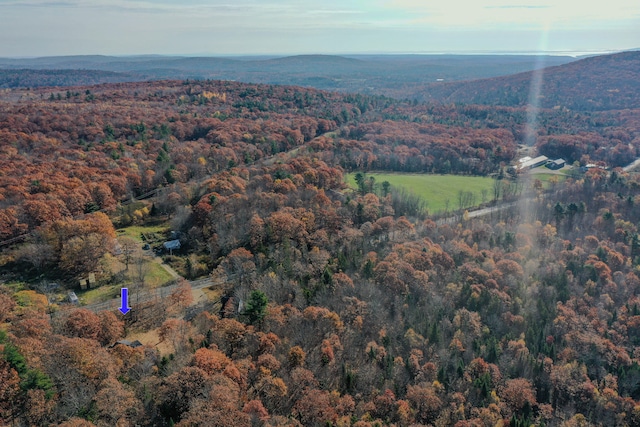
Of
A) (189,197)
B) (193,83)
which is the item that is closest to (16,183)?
(189,197)

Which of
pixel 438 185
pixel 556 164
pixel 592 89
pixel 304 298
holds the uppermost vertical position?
pixel 592 89

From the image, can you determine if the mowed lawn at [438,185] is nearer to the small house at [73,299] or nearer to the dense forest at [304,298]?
the dense forest at [304,298]

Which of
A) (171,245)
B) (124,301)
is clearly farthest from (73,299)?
(171,245)

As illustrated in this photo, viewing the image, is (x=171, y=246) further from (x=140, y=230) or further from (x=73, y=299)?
(x=73, y=299)

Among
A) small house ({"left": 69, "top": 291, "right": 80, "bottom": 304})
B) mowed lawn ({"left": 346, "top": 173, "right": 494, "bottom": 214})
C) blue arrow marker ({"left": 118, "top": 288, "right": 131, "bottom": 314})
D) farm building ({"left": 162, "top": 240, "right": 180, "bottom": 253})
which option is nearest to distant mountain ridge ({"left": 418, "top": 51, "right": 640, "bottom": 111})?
mowed lawn ({"left": 346, "top": 173, "right": 494, "bottom": 214})

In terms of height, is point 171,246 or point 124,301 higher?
point 171,246
